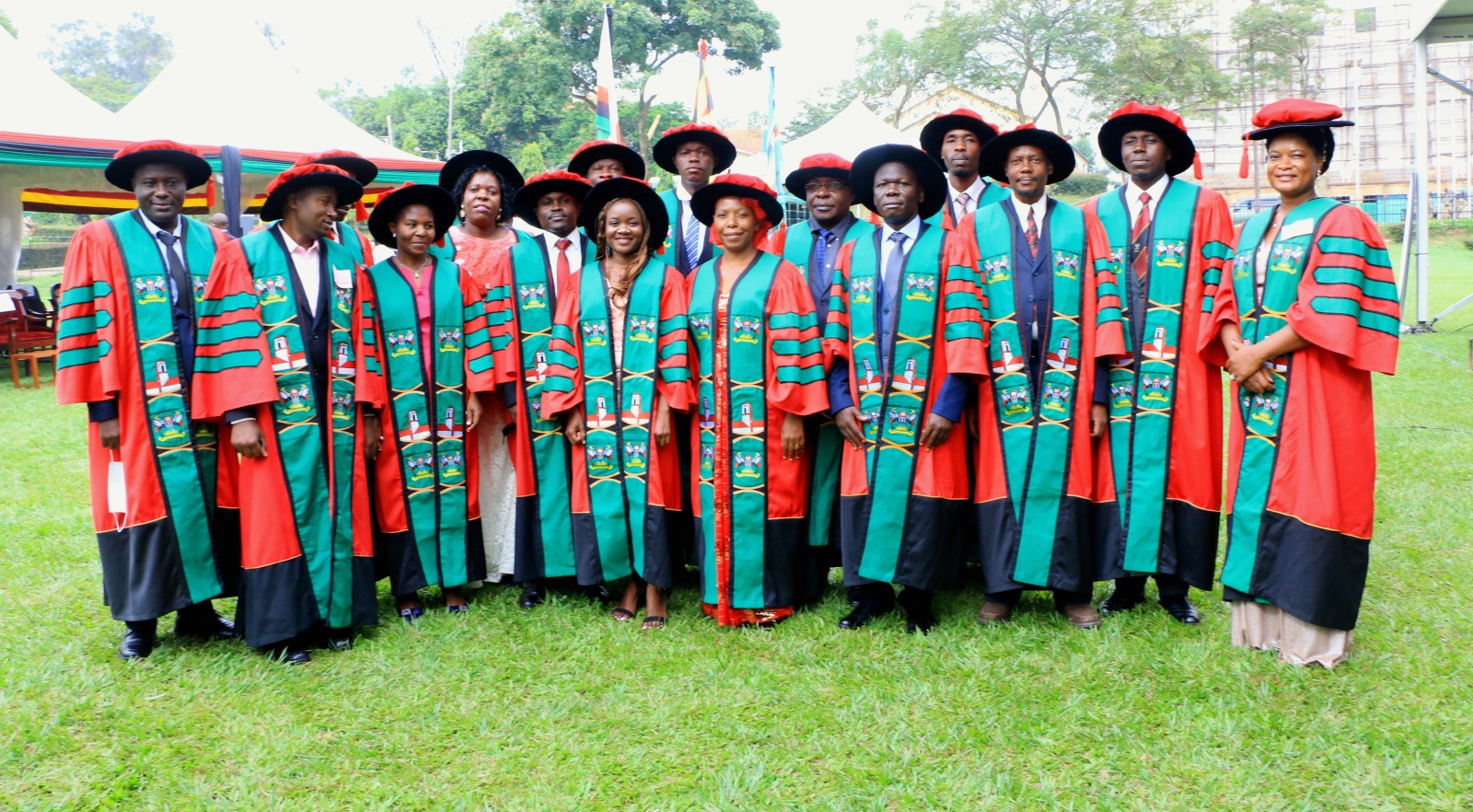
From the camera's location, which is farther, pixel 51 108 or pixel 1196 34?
pixel 1196 34

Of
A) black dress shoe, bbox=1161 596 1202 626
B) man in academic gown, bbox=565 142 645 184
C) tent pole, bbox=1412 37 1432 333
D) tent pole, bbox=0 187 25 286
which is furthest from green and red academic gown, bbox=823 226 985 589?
tent pole, bbox=0 187 25 286

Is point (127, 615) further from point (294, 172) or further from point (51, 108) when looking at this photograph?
point (51, 108)

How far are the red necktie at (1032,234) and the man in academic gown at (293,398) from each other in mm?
2870

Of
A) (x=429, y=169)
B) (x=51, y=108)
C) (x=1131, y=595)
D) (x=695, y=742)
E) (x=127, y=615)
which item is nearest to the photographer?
(x=695, y=742)

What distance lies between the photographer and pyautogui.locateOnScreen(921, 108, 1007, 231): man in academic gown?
486 centimetres

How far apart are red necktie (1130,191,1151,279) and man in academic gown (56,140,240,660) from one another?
3916 millimetres

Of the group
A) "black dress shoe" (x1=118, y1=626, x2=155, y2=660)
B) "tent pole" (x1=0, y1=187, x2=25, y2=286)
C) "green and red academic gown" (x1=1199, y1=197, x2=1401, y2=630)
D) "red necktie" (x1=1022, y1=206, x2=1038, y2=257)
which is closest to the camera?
"green and red academic gown" (x1=1199, y1=197, x2=1401, y2=630)

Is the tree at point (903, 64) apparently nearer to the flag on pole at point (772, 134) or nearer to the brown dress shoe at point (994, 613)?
the flag on pole at point (772, 134)

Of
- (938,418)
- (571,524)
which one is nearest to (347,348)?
(571,524)

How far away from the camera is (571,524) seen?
4.77 meters

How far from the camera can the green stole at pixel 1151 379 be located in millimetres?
4234

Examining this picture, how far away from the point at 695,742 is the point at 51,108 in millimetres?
13922

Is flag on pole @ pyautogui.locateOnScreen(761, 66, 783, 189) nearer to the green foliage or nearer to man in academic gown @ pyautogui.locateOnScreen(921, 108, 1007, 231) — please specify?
man in academic gown @ pyautogui.locateOnScreen(921, 108, 1007, 231)

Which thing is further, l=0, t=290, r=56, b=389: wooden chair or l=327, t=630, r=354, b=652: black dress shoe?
l=0, t=290, r=56, b=389: wooden chair
